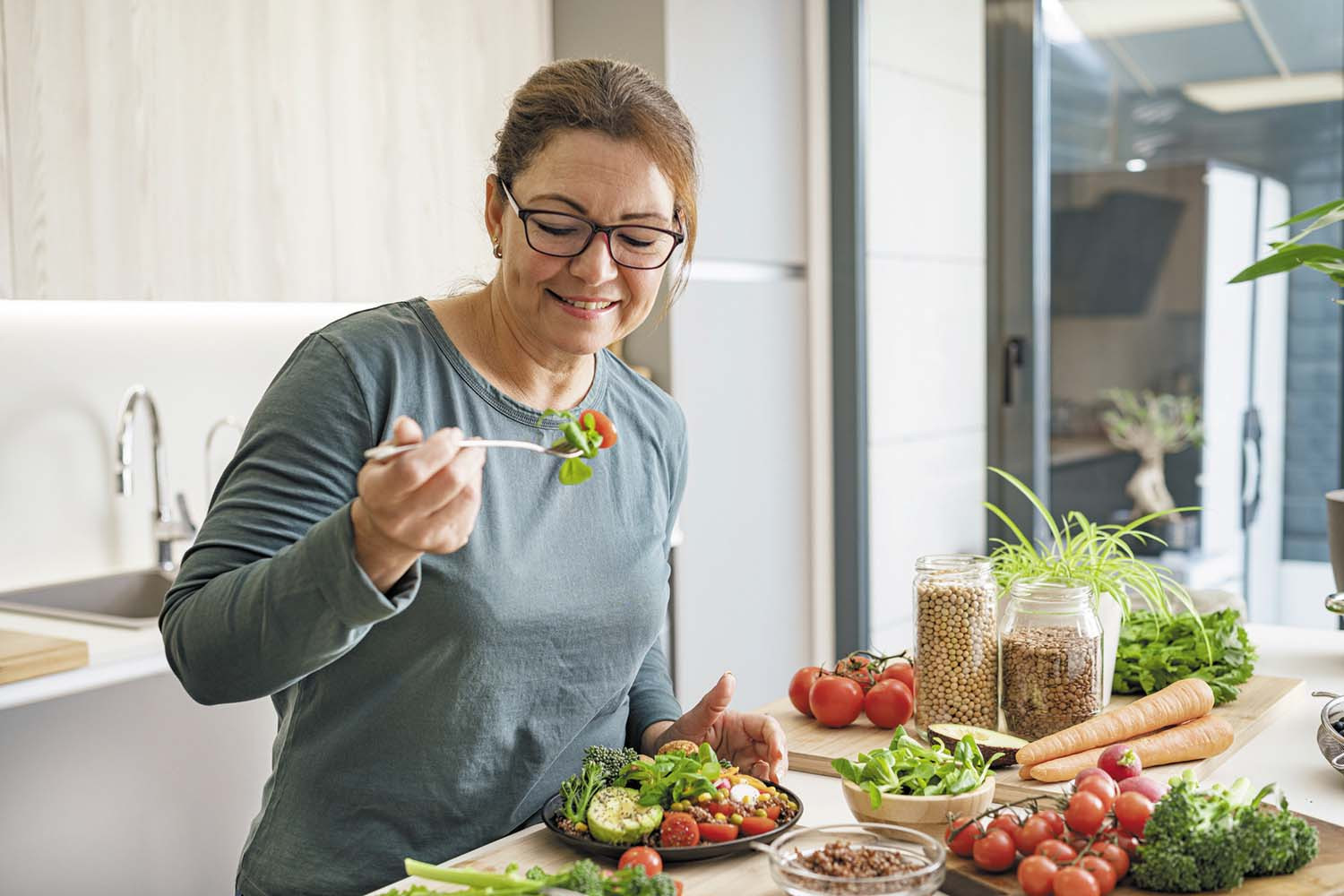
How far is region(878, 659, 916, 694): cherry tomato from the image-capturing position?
173cm

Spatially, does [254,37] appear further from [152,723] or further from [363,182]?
[152,723]

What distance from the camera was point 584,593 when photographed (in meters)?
1.48

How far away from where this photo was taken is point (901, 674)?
1.75m

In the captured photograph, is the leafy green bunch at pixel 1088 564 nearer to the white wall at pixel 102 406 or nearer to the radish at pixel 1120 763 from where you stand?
the radish at pixel 1120 763

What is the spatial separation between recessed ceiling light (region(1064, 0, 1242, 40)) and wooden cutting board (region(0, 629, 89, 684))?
315 cm

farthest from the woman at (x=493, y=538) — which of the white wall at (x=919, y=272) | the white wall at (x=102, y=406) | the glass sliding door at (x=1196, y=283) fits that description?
the white wall at (x=919, y=272)

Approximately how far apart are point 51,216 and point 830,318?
231cm

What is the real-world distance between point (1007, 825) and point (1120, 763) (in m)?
0.20

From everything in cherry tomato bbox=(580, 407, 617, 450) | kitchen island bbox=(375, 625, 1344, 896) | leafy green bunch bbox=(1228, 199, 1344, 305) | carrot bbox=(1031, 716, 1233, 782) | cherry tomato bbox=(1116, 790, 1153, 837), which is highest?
leafy green bunch bbox=(1228, 199, 1344, 305)

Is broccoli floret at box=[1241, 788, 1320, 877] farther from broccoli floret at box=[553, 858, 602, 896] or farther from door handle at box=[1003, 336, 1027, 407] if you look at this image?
door handle at box=[1003, 336, 1027, 407]

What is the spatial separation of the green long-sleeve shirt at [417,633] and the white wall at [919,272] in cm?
265

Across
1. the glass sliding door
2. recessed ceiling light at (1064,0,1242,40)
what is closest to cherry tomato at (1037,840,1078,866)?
the glass sliding door

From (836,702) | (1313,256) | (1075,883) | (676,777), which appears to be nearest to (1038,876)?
(1075,883)

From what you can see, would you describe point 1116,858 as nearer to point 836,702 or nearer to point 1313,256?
point 836,702
